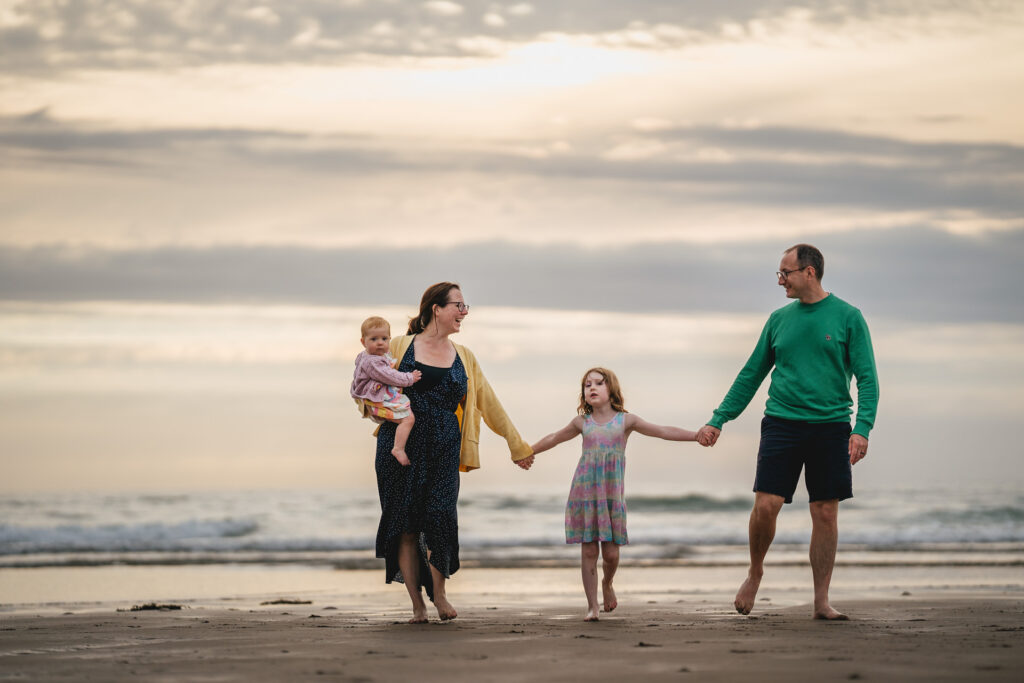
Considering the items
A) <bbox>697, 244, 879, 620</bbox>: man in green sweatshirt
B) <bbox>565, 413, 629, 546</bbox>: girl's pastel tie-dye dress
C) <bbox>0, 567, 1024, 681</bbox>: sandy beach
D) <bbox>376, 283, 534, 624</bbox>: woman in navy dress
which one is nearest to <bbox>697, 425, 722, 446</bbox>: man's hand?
<bbox>697, 244, 879, 620</bbox>: man in green sweatshirt

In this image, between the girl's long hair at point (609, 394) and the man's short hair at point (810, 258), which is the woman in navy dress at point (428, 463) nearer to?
the girl's long hair at point (609, 394)

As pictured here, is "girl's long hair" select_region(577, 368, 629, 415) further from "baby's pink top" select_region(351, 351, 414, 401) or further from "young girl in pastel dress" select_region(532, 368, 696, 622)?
"baby's pink top" select_region(351, 351, 414, 401)

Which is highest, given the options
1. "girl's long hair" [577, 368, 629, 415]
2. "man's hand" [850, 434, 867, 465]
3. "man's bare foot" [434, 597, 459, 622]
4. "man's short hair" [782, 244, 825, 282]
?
"man's short hair" [782, 244, 825, 282]

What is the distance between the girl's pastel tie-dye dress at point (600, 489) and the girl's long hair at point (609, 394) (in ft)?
0.21

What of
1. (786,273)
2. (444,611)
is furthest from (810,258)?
(444,611)

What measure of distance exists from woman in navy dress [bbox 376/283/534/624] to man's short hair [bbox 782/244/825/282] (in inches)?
78.2

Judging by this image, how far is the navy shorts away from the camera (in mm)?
6293

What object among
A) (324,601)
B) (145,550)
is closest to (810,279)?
(324,601)

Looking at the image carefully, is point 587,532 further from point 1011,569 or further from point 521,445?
→ point 1011,569

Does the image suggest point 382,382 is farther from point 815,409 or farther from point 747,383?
point 815,409

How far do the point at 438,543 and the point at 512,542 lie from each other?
11.1m

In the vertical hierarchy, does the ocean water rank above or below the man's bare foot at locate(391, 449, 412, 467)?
below

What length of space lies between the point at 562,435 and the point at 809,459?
1.54 metres

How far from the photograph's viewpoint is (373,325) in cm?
631
